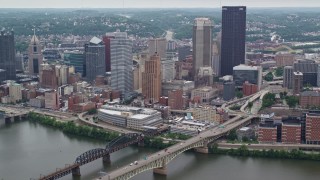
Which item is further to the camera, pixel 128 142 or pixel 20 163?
pixel 128 142

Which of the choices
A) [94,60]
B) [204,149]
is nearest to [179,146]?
[204,149]

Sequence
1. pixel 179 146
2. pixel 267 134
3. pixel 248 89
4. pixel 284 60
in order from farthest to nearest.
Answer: pixel 284 60
pixel 248 89
pixel 267 134
pixel 179 146

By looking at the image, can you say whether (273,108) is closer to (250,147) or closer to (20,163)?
→ (250,147)

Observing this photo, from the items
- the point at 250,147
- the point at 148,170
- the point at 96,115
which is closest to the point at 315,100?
the point at 250,147

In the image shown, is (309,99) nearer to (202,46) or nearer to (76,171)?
(202,46)

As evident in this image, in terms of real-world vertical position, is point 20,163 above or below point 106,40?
below

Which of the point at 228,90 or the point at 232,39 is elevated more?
the point at 232,39
